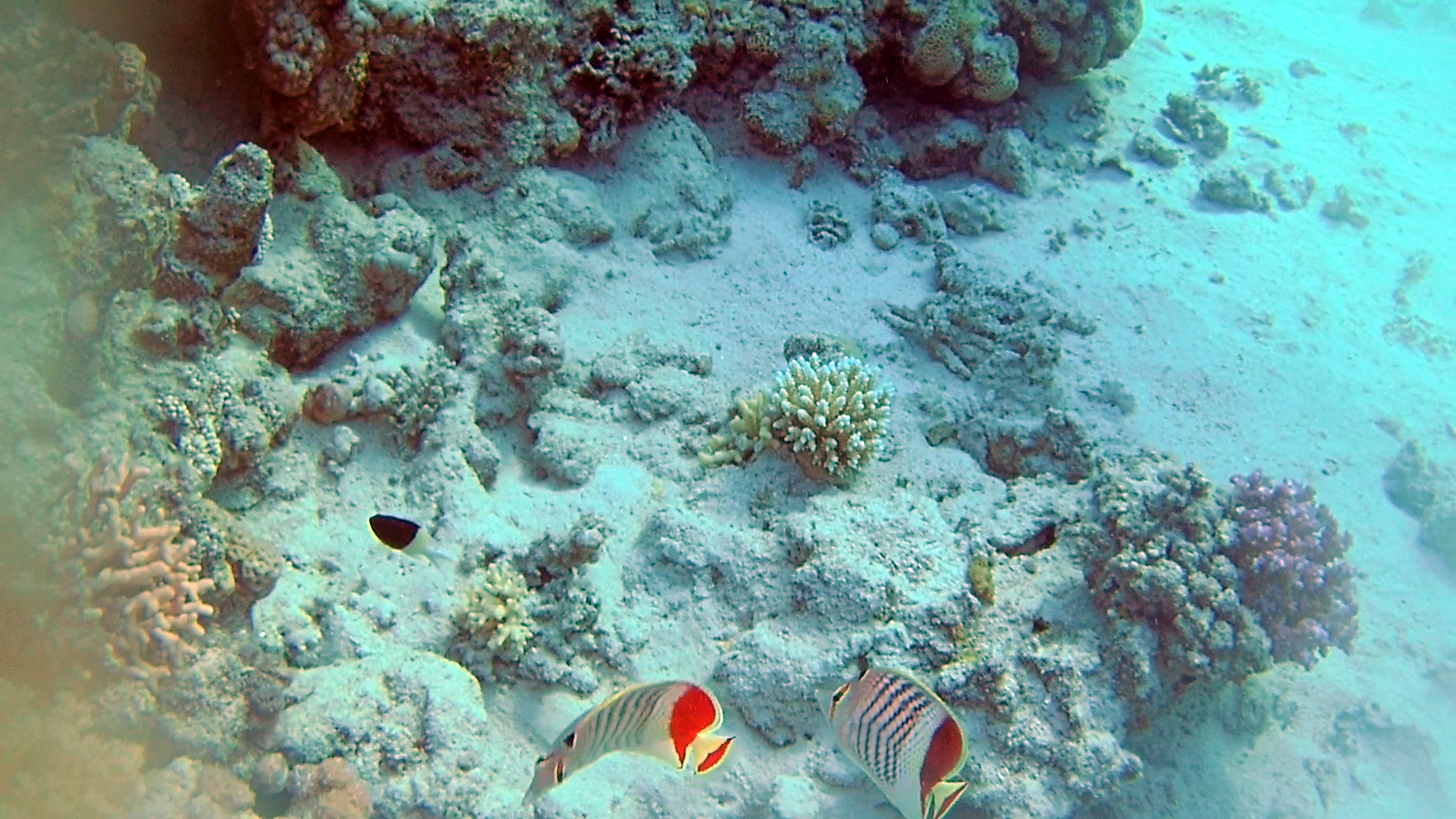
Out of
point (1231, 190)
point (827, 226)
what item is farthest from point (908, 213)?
point (1231, 190)

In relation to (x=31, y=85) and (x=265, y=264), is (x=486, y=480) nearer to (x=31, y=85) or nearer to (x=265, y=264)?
(x=265, y=264)

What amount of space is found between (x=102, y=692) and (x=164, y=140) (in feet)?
8.71

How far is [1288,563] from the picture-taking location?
450cm

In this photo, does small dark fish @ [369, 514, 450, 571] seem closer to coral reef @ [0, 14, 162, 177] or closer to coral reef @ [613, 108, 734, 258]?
coral reef @ [0, 14, 162, 177]

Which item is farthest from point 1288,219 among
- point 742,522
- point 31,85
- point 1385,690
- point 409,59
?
point 31,85

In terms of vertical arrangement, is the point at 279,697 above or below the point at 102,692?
below

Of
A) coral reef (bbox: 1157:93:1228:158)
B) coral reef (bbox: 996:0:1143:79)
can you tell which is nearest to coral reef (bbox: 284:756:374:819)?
coral reef (bbox: 996:0:1143:79)

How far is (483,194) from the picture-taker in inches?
210

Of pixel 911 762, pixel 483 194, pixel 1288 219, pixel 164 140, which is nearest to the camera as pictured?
pixel 911 762

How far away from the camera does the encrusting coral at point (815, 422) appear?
4.42 metres

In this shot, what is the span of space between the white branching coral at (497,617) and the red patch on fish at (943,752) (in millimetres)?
1968

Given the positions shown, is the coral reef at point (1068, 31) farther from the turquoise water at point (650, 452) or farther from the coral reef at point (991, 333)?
the coral reef at point (991, 333)

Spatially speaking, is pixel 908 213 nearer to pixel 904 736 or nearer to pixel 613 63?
pixel 613 63

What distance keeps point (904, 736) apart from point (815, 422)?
6.83 ft
